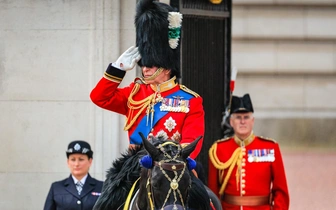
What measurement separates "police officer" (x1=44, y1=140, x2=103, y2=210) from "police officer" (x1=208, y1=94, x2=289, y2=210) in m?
1.14

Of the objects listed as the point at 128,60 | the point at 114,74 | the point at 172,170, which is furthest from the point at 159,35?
the point at 172,170

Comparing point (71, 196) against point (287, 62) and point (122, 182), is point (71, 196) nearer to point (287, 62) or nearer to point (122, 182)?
point (122, 182)

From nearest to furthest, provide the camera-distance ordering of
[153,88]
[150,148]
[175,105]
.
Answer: [150,148] < [175,105] < [153,88]

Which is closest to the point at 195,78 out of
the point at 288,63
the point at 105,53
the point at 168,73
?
the point at 105,53

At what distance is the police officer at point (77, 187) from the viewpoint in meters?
8.18

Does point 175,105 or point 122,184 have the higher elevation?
point 175,105

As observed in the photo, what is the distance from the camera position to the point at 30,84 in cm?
892

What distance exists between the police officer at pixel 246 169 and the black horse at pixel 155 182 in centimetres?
229

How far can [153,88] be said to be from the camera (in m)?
7.03

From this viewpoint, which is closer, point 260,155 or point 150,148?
point 150,148

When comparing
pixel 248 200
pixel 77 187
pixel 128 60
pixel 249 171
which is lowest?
pixel 248 200

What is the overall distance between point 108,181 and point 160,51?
0.96 meters

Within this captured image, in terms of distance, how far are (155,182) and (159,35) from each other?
1537 millimetres

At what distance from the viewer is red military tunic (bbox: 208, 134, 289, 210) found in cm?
877
